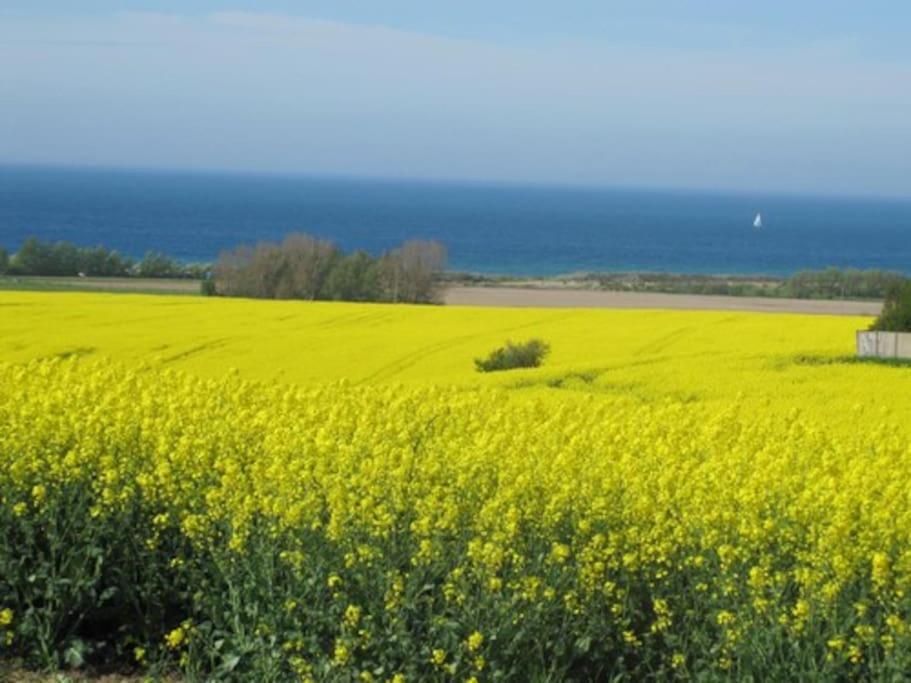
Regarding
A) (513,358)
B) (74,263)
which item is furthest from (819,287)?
(513,358)

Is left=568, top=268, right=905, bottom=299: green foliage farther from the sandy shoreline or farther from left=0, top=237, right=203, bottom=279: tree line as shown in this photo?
left=0, top=237, right=203, bottom=279: tree line

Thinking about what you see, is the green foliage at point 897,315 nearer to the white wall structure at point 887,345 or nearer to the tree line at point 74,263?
the white wall structure at point 887,345

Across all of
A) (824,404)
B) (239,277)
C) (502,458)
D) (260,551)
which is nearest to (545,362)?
(824,404)

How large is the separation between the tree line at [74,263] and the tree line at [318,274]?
23.3 feet

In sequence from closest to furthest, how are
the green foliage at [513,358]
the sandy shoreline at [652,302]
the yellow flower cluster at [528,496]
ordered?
the yellow flower cluster at [528,496] < the green foliage at [513,358] < the sandy shoreline at [652,302]

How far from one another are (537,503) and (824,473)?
165 cm

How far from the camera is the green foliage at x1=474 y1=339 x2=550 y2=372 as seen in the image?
17719mm

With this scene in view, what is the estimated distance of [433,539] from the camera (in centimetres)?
637

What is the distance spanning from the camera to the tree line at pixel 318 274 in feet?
120

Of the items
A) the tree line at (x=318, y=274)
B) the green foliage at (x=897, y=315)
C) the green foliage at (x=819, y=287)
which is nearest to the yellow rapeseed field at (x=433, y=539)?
the green foliage at (x=897, y=315)

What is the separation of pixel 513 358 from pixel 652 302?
84.2 feet

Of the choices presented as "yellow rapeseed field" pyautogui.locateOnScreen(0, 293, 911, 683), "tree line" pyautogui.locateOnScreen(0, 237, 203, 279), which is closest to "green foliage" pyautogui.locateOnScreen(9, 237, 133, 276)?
"tree line" pyautogui.locateOnScreen(0, 237, 203, 279)

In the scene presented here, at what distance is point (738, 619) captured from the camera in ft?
19.2

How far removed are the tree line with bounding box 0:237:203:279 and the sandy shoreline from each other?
360 inches
